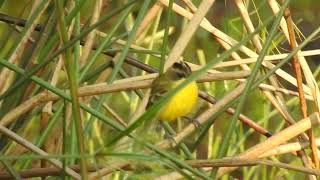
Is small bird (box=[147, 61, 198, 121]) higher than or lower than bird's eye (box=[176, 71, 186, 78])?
lower

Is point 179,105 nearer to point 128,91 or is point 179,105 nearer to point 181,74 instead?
point 181,74

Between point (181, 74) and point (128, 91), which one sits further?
point (128, 91)

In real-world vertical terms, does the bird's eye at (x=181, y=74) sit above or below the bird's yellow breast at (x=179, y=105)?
above

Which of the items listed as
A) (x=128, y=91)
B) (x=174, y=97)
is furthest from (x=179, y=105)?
(x=128, y=91)

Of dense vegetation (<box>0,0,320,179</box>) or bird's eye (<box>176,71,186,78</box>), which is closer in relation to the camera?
dense vegetation (<box>0,0,320,179</box>)

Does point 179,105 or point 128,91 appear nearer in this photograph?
point 179,105

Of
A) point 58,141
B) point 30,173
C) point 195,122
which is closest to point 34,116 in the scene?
point 58,141

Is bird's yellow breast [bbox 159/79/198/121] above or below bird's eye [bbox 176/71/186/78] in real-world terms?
below

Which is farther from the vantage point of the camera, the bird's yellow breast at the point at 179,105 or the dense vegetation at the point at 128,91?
the bird's yellow breast at the point at 179,105

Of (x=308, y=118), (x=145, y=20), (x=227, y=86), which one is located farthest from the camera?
(x=227, y=86)

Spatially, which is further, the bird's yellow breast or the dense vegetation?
the bird's yellow breast

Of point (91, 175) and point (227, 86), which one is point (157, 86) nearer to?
point (91, 175)
